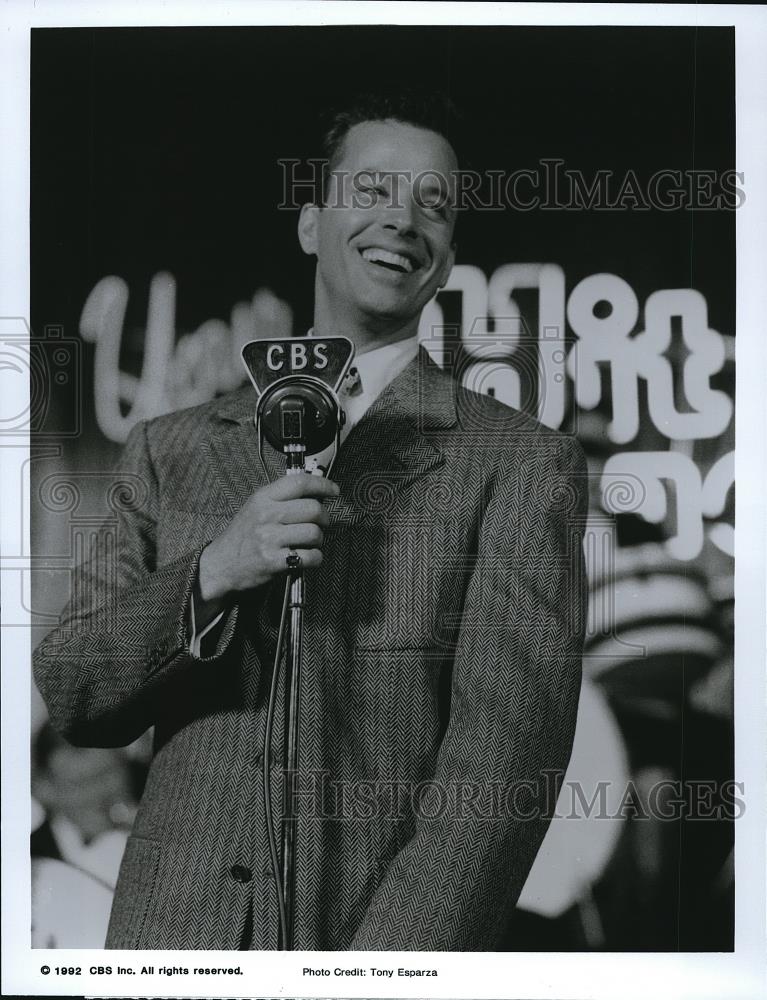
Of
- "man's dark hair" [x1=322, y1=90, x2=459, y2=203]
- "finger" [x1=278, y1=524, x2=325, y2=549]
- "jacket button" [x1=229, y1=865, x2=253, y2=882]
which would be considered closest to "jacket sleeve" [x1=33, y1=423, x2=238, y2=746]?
"finger" [x1=278, y1=524, x2=325, y2=549]

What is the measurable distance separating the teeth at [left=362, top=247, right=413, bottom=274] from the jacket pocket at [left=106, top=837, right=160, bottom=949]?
3.13 ft

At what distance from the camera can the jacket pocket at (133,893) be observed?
1627 millimetres

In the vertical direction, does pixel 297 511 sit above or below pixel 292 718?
above

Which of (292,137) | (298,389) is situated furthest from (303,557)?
(292,137)

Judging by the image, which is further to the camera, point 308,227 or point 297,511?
point 308,227

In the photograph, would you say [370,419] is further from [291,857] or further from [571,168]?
[291,857]

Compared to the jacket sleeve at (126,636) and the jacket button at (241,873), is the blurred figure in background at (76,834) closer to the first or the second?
the jacket sleeve at (126,636)

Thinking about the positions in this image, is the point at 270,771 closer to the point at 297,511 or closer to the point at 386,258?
the point at 297,511

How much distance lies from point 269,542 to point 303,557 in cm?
5

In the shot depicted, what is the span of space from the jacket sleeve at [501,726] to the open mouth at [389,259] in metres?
0.35

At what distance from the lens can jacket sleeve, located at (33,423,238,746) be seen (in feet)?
5.25

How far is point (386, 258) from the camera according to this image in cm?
167

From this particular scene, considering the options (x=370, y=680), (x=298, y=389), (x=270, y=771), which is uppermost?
(x=298, y=389)

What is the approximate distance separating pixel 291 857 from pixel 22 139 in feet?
4.04
